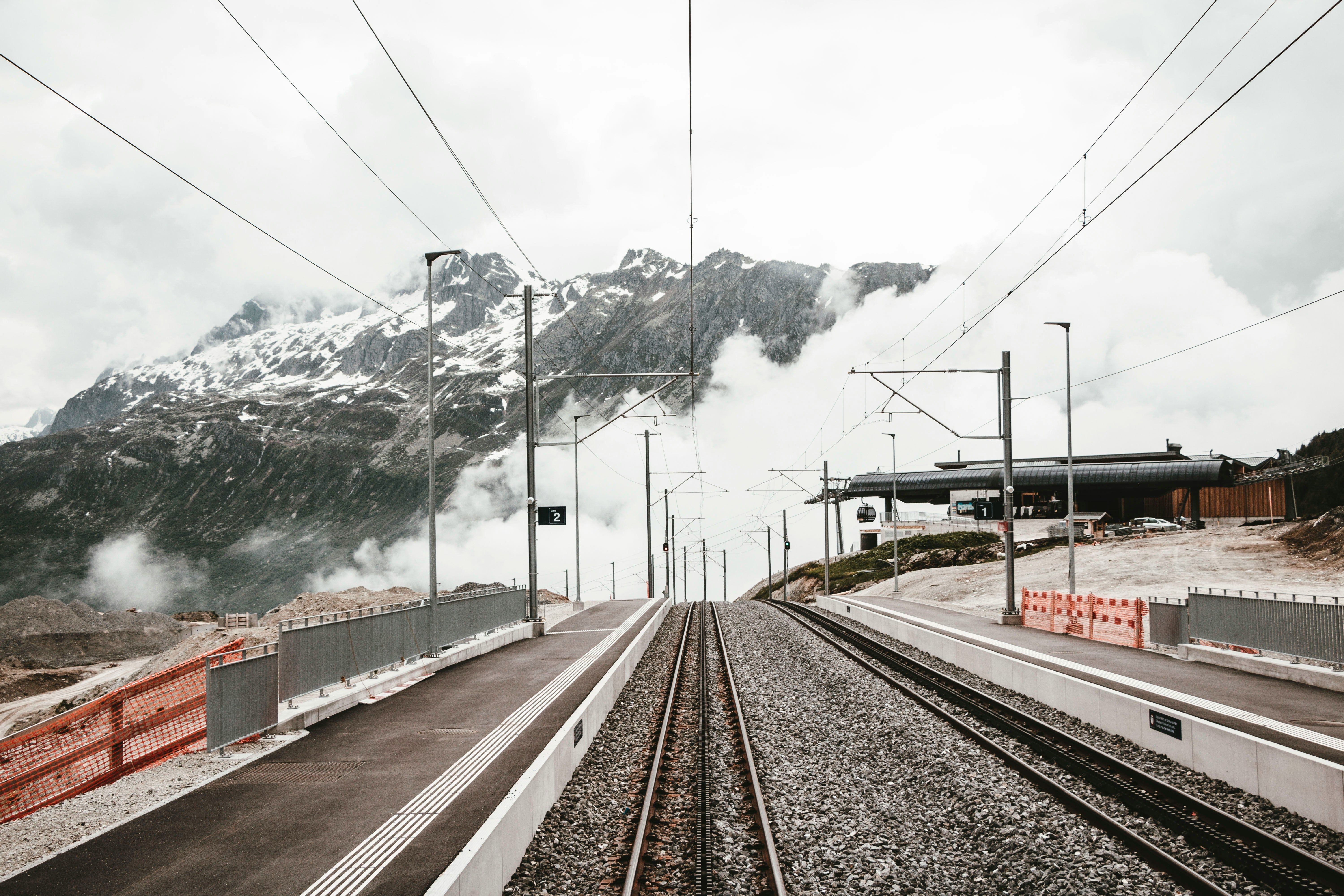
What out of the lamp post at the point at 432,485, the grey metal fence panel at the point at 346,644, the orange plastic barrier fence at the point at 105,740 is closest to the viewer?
the orange plastic barrier fence at the point at 105,740

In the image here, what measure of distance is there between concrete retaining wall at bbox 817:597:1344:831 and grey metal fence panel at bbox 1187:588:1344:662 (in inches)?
164

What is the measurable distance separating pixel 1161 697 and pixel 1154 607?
8.21 metres

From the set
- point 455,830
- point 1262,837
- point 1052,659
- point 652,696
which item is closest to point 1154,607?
point 1052,659

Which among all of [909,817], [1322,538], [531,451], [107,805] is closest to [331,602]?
[531,451]

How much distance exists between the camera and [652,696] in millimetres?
18828

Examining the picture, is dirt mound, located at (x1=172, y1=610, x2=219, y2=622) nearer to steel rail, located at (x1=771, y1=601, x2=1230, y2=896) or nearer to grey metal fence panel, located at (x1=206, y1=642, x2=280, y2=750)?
grey metal fence panel, located at (x1=206, y1=642, x2=280, y2=750)

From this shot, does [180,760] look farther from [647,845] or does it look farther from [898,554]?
[898,554]

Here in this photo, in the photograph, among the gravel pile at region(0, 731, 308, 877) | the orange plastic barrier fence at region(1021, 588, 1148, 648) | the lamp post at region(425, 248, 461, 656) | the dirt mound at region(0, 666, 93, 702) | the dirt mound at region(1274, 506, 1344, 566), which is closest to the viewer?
the gravel pile at region(0, 731, 308, 877)

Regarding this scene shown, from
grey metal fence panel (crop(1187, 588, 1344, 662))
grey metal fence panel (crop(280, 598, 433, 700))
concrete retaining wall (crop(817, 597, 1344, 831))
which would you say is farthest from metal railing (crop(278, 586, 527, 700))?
grey metal fence panel (crop(1187, 588, 1344, 662))

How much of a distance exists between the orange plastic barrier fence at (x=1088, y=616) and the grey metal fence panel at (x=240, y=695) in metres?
20.3

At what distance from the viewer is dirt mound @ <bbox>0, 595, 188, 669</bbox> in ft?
201

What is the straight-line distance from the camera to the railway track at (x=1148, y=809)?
7.90 metres

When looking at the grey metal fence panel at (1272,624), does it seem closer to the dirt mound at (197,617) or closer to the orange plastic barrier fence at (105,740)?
the orange plastic barrier fence at (105,740)

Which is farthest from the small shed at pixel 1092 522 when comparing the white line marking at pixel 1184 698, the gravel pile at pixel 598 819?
the gravel pile at pixel 598 819
